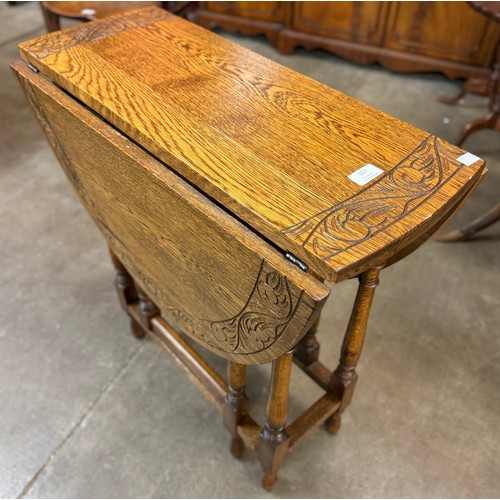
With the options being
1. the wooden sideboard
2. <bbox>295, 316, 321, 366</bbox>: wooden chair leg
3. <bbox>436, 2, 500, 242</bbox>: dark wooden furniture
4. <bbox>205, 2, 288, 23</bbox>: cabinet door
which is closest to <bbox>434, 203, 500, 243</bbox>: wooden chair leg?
<bbox>436, 2, 500, 242</bbox>: dark wooden furniture

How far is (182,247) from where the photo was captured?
1.03 metres

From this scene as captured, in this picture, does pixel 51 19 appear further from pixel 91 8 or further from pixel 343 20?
pixel 343 20

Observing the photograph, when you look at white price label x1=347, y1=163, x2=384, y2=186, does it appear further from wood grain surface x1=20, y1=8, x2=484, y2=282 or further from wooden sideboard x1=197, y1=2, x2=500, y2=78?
wooden sideboard x1=197, y1=2, x2=500, y2=78

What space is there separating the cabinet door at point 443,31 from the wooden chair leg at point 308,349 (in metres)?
2.18

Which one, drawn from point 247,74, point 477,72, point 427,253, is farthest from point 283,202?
point 477,72

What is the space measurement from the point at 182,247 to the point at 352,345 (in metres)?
0.48

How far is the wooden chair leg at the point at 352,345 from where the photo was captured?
1.04 m

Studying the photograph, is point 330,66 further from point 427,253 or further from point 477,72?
point 427,253

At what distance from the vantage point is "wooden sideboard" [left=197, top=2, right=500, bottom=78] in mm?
2805

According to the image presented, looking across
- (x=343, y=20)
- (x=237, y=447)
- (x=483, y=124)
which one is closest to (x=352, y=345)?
(x=237, y=447)

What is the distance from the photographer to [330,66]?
3.22 meters

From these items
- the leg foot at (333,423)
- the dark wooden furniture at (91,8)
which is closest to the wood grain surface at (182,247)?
the leg foot at (333,423)

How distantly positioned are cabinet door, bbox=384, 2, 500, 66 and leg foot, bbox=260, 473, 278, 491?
8.36 feet

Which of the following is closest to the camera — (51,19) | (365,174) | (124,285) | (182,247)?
(365,174)
